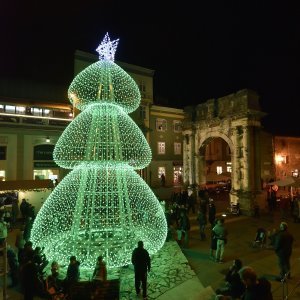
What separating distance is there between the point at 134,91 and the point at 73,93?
218 centimetres

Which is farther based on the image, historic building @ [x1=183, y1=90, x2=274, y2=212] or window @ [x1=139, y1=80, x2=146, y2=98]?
window @ [x1=139, y1=80, x2=146, y2=98]

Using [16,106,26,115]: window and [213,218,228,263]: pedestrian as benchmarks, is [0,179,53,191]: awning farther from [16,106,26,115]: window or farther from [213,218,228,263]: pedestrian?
[213,218,228,263]: pedestrian

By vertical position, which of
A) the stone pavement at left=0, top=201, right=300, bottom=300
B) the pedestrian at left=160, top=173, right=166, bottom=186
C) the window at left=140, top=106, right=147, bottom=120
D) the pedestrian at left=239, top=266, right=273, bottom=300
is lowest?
the stone pavement at left=0, top=201, right=300, bottom=300

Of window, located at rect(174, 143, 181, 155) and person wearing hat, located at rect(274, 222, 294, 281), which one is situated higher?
window, located at rect(174, 143, 181, 155)

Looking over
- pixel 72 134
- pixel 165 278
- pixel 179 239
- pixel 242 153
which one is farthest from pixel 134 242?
pixel 242 153

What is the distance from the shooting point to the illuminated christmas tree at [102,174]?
873cm

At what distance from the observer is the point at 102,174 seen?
9.29 meters

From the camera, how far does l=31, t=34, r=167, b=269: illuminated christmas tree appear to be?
8.73m

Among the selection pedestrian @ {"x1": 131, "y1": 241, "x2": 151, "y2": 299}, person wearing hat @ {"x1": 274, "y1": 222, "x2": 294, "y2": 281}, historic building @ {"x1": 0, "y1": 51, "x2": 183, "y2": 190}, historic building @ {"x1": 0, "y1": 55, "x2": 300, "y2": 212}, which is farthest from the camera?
historic building @ {"x1": 0, "y1": 51, "x2": 183, "y2": 190}

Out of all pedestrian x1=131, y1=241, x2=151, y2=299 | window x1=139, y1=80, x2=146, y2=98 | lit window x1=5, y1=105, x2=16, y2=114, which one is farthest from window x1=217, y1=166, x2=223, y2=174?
pedestrian x1=131, y1=241, x2=151, y2=299

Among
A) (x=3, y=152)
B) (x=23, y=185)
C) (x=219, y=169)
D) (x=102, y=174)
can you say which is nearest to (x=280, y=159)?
(x=219, y=169)

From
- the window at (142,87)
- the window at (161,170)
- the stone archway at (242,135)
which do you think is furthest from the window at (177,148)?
the stone archway at (242,135)

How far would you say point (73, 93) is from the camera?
959 cm

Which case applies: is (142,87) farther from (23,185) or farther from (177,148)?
(23,185)
